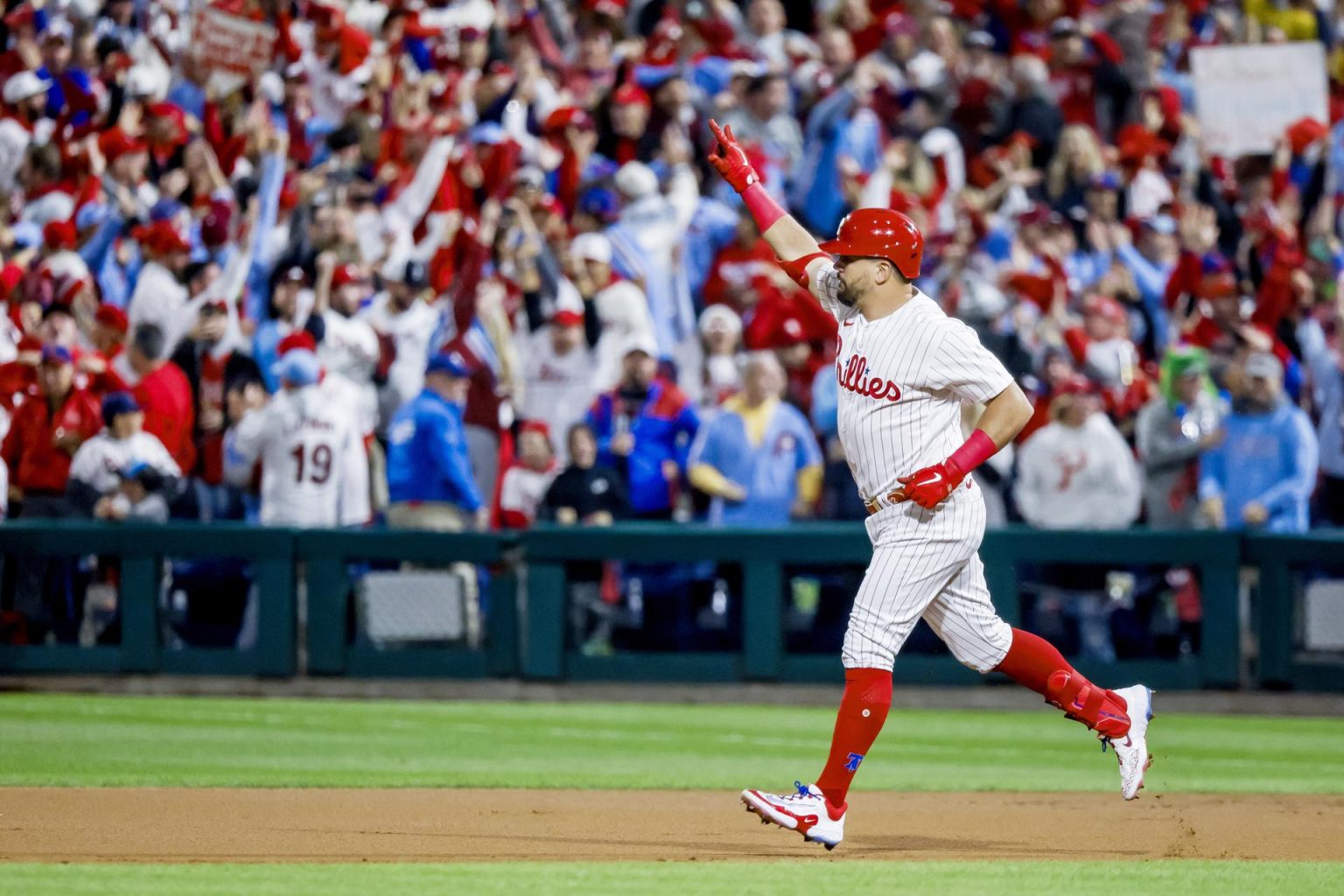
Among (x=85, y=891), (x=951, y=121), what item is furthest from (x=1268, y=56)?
(x=85, y=891)

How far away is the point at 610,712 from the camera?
A: 13117 millimetres

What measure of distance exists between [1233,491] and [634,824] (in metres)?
7.05

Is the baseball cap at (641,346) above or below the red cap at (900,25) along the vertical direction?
below

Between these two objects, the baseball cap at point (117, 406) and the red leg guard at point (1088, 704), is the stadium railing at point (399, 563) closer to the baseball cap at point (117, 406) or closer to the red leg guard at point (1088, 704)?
the baseball cap at point (117, 406)

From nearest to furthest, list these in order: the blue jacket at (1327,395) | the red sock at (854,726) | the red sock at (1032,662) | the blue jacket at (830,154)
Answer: the red sock at (854,726)
the red sock at (1032,662)
the blue jacket at (1327,395)
the blue jacket at (830,154)

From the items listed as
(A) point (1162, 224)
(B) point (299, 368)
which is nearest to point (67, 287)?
(B) point (299, 368)

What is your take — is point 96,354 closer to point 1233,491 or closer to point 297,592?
point 297,592

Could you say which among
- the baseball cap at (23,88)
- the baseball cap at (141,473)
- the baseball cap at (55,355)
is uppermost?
the baseball cap at (23,88)

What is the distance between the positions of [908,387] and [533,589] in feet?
22.3

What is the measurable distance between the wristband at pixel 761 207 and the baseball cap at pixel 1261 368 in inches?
255

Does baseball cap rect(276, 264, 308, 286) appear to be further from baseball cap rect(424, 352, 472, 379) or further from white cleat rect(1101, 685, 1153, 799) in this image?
white cleat rect(1101, 685, 1153, 799)

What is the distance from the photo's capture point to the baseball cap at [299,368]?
13539 mm

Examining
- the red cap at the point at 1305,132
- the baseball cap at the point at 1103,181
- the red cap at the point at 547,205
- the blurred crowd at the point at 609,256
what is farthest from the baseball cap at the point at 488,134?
the red cap at the point at 1305,132

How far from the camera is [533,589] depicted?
13.7 metres
